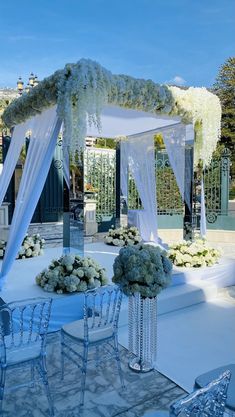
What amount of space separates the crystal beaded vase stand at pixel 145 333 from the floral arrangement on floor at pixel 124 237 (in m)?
3.74

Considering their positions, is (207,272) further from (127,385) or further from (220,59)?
(220,59)

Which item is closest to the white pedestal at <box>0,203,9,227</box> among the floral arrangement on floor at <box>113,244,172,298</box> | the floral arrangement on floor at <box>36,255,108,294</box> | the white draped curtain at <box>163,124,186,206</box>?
the floral arrangement on floor at <box>36,255,108,294</box>

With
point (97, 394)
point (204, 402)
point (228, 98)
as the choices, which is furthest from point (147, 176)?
point (228, 98)

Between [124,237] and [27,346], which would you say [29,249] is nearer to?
[124,237]

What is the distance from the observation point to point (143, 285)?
250 centimetres

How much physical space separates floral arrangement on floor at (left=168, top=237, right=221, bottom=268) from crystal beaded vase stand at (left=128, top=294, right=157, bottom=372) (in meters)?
2.03

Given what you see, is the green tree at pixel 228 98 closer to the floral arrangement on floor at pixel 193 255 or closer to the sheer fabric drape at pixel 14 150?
the floral arrangement on floor at pixel 193 255

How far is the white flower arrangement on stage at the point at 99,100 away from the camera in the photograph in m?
3.31

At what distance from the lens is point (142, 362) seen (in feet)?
9.11

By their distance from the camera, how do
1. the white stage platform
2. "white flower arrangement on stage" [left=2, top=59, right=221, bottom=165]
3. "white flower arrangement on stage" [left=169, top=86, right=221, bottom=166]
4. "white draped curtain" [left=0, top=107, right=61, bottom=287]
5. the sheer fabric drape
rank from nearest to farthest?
the white stage platform, "white flower arrangement on stage" [left=2, top=59, right=221, bottom=165], "white draped curtain" [left=0, top=107, right=61, bottom=287], "white flower arrangement on stage" [left=169, top=86, right=221, bottom=166], the sheer fabric drape

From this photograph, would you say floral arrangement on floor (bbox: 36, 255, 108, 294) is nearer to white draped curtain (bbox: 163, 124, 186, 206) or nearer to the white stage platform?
the white stage platform

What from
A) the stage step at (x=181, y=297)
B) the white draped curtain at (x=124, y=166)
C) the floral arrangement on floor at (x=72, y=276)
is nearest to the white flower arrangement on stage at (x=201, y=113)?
the stage step at (x=181, y=297)

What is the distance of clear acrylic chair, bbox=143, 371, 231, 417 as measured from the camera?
3.75ft

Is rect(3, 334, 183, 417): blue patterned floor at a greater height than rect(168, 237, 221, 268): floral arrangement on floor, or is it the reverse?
rect(168, 237, 221, 268): floral arrangement on floor
